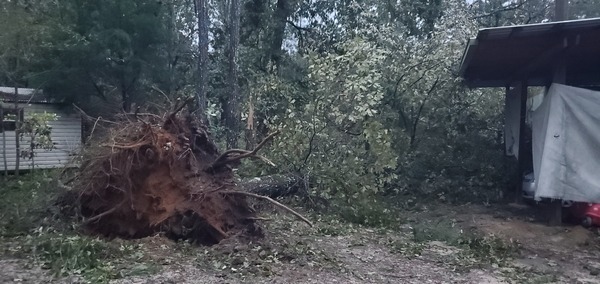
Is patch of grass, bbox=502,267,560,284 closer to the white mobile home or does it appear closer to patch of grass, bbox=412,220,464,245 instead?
patch of grass, bbox=412,220,464,245

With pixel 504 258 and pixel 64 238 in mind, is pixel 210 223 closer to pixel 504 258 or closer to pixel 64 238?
pixel 64 238

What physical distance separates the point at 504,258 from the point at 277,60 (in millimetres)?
13044

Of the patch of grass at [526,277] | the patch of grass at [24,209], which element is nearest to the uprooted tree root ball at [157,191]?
Answer: the patch of grass at [24,209]

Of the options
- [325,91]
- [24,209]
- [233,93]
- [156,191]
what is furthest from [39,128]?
[325,91]

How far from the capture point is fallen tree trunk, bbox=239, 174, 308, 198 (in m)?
10.8

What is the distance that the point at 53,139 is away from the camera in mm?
16094

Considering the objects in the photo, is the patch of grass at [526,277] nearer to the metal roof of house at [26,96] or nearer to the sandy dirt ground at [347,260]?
the sandy dirt ground at [347,260]

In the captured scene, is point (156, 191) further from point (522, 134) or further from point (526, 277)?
point (522, 134)

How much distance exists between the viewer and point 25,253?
7562 mm

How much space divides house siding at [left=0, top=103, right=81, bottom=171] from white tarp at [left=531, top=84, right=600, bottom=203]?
32.1 feet

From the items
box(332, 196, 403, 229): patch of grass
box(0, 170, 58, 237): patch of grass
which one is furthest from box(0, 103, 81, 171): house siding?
box(332, 196, 403, 229): patch of grass

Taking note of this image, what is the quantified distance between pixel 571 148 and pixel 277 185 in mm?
4998

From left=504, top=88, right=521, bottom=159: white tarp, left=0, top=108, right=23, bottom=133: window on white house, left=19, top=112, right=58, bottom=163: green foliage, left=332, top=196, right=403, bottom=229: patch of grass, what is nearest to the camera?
left=332, top=196, right=403, bottom=229: patch of grass

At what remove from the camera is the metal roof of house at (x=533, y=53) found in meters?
9.61
